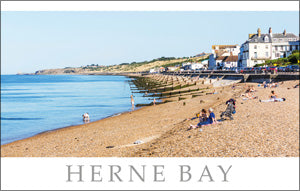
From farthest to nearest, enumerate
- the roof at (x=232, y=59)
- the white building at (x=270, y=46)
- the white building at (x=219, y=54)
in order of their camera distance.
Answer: the white building at (x=219, y=54) → the roof at (x=232, y=59) → the white building at (x=270, y=46)

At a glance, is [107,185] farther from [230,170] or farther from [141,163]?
[230,170]

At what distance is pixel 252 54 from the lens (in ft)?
222

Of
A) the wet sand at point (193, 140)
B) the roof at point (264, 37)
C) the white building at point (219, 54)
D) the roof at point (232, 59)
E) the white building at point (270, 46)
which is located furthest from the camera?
the white building at point (219, 54)

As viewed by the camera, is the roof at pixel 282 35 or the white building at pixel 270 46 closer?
the white building at pixel 270 46

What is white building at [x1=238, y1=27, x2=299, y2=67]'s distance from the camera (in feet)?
218

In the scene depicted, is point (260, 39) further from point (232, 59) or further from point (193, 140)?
point (193, 140)

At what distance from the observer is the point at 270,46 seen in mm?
66688

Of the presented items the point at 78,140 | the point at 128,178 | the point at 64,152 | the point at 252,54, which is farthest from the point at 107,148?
the point at 252,54

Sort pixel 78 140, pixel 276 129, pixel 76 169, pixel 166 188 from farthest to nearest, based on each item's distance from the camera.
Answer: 1. pixel 78 140
2. pixel 276 129
3. pixel 76 169
4. pixel 166 188

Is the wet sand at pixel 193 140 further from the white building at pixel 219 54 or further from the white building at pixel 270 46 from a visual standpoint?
the white building at pixel 219 54

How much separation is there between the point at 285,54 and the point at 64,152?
6067 cm

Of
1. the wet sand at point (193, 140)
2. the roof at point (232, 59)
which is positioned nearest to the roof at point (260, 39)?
the roof at point (232, 59)

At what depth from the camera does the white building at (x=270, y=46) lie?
218ft

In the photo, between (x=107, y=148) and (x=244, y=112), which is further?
(x=244, y=112)
